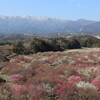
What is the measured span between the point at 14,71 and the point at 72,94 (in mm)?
6142

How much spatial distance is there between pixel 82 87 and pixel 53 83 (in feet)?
4.79

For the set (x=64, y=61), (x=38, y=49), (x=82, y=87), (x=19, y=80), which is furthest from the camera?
(x=38, y=49)

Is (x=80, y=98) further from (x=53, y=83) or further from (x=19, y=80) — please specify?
(x=19, y=80)

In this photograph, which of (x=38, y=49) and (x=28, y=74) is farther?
(x=38, y=49)

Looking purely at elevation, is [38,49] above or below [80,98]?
below

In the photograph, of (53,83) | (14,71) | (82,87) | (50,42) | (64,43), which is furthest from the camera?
(64,43)

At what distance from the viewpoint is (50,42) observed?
64625 mm

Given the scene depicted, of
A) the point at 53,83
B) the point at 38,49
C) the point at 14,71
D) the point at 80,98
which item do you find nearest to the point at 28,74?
the point at 14,71

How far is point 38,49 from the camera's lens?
56062 mm

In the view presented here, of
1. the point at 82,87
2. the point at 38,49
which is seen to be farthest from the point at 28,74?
the point at 38,49

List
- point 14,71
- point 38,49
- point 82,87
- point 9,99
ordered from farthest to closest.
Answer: point 38,49 → point 14,71 → point 82,87 → point 9,99

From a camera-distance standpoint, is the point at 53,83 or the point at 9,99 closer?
Answer: the point at 9,99

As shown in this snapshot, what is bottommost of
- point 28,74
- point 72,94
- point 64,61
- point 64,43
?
point 64,43

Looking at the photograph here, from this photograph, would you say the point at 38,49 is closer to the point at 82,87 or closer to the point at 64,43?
the point at 64,43
